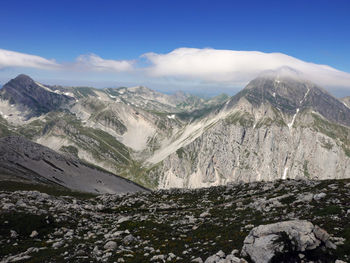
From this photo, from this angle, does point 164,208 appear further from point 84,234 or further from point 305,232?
point 305,232

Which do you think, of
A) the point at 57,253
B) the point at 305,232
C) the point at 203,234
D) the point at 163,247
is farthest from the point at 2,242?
the point at 305,232

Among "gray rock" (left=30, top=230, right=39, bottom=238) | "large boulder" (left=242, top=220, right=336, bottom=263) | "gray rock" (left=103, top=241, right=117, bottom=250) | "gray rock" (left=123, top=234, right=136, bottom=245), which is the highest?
"large boulder" (left=242, top=220, right=336, bottom=263)

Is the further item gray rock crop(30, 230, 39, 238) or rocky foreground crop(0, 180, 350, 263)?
gray rock crop(30, 230, 39, 238)

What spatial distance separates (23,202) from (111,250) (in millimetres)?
23629

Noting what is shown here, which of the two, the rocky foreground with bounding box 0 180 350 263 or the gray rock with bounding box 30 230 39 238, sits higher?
the rocky foreground with bounding box 0 180 350 263

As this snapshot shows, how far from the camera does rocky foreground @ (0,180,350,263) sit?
18.2m

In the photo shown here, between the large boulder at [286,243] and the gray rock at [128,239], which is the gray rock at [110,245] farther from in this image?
the large boulder at [286,243]

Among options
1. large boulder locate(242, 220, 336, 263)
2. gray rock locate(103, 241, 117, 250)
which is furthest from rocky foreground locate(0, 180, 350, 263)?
gray rock locate(103, 241, 117, 250)

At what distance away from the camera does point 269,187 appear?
5200cm

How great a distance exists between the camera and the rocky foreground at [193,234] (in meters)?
18.2

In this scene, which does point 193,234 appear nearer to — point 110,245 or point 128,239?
point 128,239

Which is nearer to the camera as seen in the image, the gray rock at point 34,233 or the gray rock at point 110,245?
the gray rock at point 110,245

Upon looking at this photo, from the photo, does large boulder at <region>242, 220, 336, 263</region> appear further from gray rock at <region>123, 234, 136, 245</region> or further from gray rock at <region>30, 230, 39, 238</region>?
gray rock at <region>30, 230, 39, 238</region>

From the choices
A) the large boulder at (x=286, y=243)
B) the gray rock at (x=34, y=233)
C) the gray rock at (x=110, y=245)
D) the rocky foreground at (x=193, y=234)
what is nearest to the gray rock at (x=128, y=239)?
the rocky foreground at (x=193, y=234)
